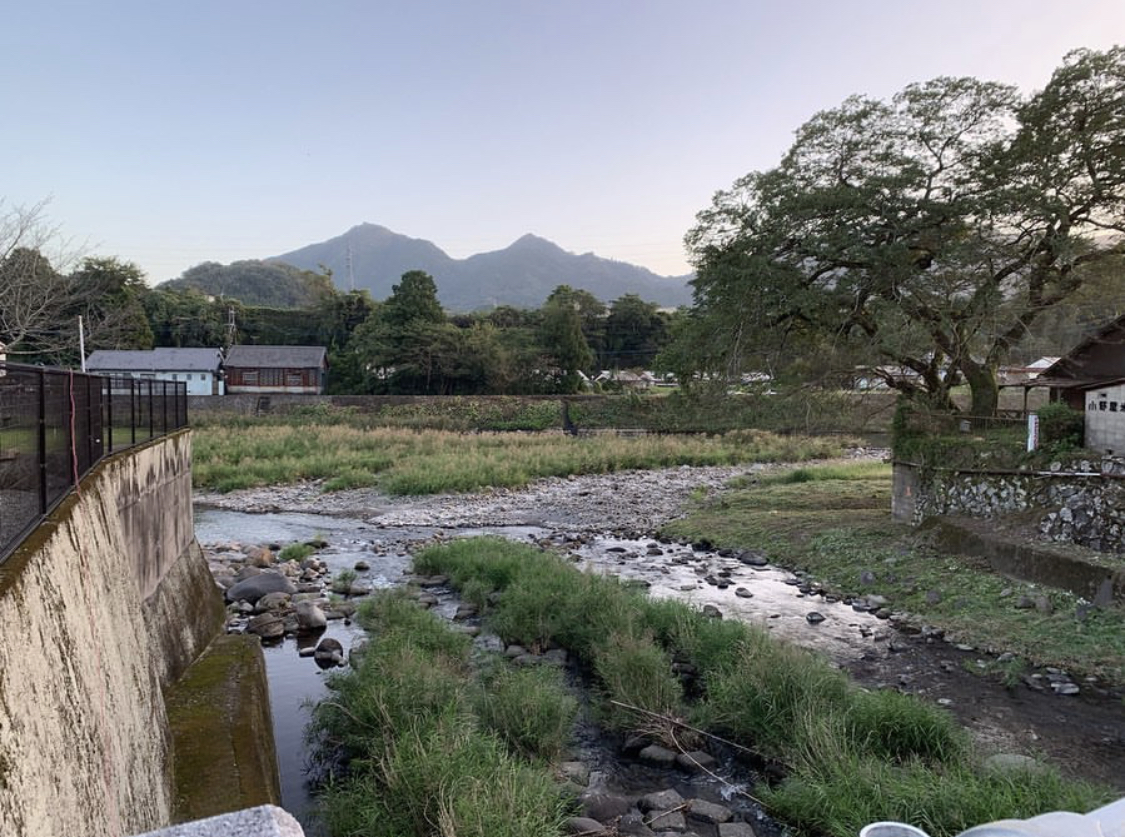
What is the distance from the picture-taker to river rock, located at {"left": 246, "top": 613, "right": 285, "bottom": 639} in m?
11.3

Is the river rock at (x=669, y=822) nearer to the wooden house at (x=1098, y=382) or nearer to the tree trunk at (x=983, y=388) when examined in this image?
the wooden house at (x=1098, y=382)

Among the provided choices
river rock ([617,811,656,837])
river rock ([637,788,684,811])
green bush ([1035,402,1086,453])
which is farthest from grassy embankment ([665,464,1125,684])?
river rock ([617,811,656,837])

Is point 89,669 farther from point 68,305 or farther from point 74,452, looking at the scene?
point 68,305

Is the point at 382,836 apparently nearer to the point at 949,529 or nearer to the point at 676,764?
→ the point at 676,764

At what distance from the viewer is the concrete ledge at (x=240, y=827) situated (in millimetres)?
1758

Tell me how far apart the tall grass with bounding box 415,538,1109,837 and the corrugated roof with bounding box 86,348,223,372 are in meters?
47.8

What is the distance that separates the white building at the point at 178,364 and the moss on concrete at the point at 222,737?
4777 cm

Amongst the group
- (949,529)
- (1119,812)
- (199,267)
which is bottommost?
(949,529)

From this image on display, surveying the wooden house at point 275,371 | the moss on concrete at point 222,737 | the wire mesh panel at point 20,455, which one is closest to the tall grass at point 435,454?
the wooden house at point 275,371

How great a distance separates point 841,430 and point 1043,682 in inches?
1338

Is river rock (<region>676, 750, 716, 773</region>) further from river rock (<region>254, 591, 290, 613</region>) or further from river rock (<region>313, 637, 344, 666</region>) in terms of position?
river rock (<region>254, 591, 290, 613</region>)

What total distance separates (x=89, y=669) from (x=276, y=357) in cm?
5341

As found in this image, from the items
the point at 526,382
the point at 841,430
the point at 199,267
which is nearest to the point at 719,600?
the point at 841,430

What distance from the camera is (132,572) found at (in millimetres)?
7348
